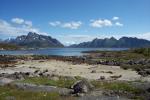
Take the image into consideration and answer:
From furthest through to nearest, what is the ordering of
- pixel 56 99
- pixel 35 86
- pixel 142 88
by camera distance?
1. pixel 35 86
2. pixel 142 88
3. pixel 56 99

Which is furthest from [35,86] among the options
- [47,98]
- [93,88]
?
[47,98]

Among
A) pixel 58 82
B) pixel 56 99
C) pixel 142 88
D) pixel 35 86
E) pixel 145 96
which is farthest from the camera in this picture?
pixel 58 82

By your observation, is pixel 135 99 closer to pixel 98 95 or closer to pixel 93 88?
pixel 98 95

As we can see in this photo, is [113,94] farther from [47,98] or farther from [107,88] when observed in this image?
[47,98]

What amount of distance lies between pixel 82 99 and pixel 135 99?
5217 millimetres

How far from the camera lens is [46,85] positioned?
4034 centimetres

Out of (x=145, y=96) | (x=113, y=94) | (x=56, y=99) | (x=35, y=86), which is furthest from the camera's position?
(x=35, y=86)

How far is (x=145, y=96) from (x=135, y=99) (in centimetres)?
154

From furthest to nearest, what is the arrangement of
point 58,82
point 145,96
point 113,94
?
1. point 58,82
2. point 113,94
3. point 145,96

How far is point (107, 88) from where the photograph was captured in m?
36.4

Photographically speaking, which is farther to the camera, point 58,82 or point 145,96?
point 58,82

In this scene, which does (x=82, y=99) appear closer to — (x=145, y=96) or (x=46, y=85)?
(x=145, y=96)

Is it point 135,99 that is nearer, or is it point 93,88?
point 135,99

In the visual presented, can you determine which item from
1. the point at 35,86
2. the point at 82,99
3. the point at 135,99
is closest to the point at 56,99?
the point at 82,99
